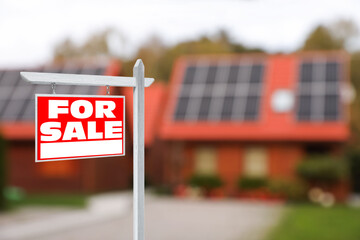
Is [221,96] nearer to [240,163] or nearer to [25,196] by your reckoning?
[240,163]

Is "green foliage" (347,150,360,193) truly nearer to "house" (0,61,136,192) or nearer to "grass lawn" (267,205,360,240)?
"grass lawn" (267,205,360,240)

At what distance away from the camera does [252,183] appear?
2147 centimetres

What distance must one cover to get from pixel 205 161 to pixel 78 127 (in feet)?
57.3

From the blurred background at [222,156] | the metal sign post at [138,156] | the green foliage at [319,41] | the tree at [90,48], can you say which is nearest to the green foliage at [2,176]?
the blurred background at [222,156]

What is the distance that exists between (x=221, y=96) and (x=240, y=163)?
9.57ft

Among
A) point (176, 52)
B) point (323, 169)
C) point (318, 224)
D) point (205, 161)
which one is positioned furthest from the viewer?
point (176, 52)

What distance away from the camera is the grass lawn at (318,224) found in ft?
43.2

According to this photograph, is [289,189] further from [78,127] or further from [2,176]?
[78,127]

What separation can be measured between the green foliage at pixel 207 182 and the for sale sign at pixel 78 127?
16.6m

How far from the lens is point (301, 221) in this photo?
1553 centimetres

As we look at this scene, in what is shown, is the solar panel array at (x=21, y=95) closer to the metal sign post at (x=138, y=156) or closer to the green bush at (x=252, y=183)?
the green bush at (x=252, y=183)

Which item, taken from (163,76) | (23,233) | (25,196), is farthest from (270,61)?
(163,76)

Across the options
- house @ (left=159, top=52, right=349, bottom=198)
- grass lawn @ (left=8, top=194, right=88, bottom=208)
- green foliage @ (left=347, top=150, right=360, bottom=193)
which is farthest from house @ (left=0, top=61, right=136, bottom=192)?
green foliage @ (left=347, top=150, right=360, bottom=193)

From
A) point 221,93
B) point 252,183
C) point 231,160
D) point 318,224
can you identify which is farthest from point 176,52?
point 318,224
